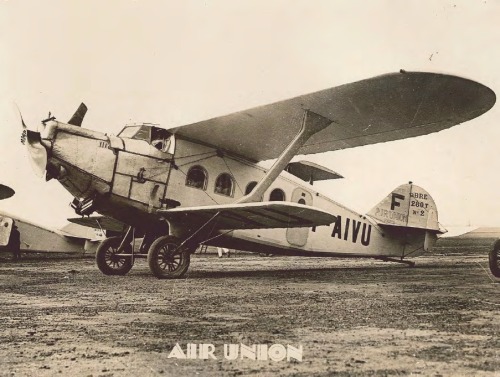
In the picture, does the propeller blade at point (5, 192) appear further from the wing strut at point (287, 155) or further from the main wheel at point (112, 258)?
the wing strut at point (287, 155)

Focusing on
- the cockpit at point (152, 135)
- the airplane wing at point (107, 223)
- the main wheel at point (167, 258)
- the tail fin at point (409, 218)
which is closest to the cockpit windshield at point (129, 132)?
the cockpit at point (152, 135)

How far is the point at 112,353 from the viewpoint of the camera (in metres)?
2.83

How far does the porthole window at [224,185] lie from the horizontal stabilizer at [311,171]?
10.0 ft

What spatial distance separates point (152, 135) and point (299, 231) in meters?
3.59

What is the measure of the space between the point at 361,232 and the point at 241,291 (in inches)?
227

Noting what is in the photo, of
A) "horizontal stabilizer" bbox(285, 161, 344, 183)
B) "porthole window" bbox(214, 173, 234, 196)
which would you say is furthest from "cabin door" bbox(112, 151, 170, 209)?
"horizontal stabilizer" bbox(285, 161, 344, 183)

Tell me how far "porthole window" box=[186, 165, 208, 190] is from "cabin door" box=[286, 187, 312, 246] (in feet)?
6.74

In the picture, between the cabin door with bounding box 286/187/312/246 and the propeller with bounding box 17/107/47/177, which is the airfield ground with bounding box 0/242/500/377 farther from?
the cabin door with bounding box 286/187/312/246

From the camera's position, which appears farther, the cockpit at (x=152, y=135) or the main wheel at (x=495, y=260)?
the cockpit at (x=152, y=135)

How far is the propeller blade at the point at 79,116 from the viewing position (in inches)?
320

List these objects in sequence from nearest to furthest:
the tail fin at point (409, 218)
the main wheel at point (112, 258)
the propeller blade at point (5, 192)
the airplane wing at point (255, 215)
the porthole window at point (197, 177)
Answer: the airplane wing at point (255, 215) → the porthole window at point (197, 177) → the main wheel at point (112, 258) → the tail fin at point (409, 218) → the propeller blade at point (5, 192)

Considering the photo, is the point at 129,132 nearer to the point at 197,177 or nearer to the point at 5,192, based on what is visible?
the point at 197,177

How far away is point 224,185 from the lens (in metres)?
9.45

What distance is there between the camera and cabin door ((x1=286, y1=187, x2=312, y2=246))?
10.4 meters
